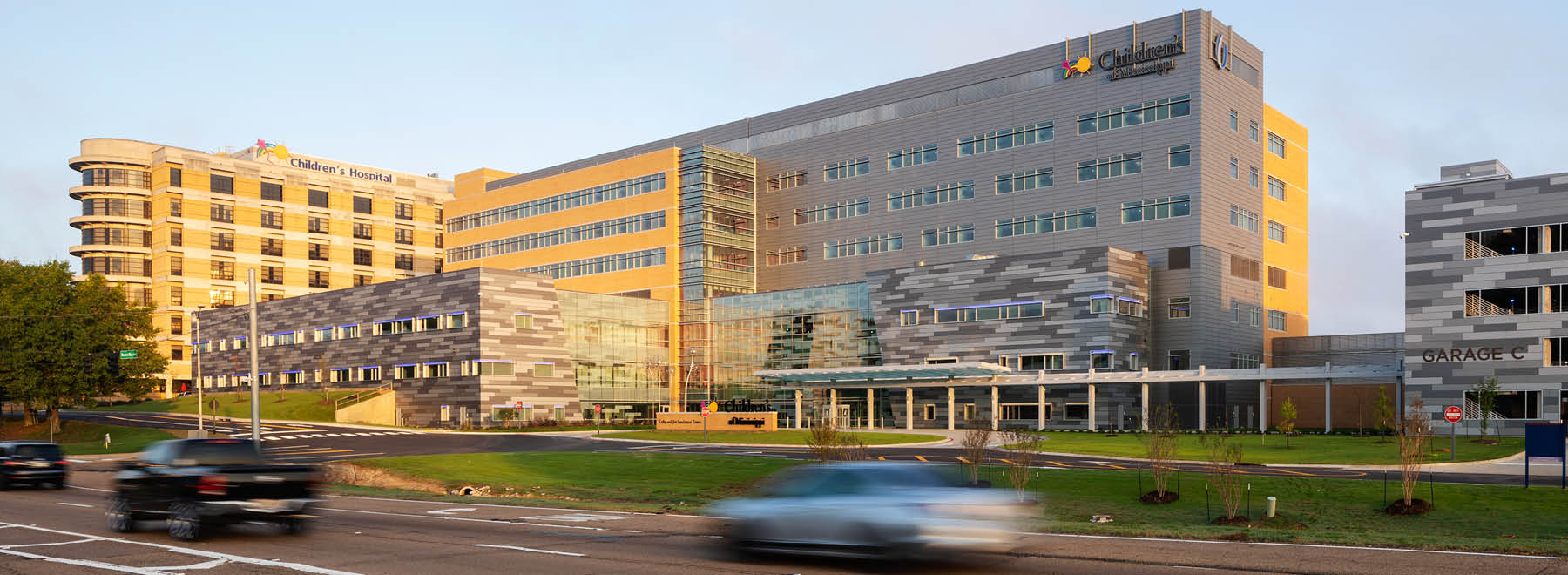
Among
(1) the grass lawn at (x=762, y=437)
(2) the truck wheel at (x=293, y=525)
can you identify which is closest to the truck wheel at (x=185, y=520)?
(2) the truck wheel at (x=293, y=525)

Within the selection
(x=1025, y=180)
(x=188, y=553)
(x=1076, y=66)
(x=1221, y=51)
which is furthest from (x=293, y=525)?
(x=1221, y=51)

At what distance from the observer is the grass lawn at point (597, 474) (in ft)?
119

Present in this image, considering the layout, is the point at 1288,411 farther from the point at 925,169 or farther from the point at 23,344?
the point at 23,344

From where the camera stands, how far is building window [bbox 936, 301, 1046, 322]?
83.5 m

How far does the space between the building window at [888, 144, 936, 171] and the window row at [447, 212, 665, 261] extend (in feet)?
77.7

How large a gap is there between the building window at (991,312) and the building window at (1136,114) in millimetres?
16535

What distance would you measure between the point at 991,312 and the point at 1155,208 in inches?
599

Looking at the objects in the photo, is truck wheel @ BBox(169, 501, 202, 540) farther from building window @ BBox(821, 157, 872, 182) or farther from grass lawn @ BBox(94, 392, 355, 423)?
building window @ BBox(821, 157, 872, 182)

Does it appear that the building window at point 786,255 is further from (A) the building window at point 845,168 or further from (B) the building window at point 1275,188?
(B) the building window at point 1275,188

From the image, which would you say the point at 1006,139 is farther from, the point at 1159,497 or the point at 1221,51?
the point at 1159,497

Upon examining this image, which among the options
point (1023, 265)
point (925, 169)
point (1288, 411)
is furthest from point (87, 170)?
point (1288, 411)

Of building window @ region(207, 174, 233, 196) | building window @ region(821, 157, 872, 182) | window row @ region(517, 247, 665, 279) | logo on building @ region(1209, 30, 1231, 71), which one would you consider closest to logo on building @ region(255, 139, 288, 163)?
building window @ region(207, 174, 233, 196)

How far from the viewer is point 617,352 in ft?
346

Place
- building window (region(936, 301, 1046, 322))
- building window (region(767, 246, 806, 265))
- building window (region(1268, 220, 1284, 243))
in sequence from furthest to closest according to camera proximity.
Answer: building window (region(767, 246, 806, 265))
building window (region(1268, 220, 1284, 243))
building window (region(936, 301, 1046, 322))
